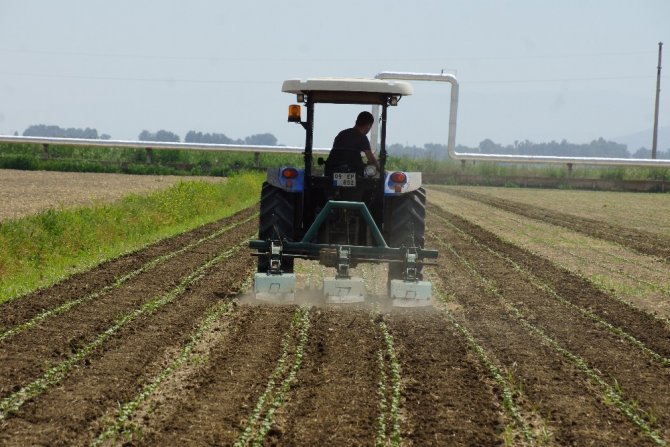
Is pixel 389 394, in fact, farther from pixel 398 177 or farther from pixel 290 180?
pixel 290 180

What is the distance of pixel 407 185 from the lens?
9477 millimetres

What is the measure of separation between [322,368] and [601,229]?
47.2 feet

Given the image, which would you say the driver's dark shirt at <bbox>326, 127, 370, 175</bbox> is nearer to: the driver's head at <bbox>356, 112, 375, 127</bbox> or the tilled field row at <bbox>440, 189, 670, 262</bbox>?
the driver's head at <bbox>356, 112, 375, 127</bbox>

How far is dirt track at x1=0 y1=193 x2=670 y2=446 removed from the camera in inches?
210

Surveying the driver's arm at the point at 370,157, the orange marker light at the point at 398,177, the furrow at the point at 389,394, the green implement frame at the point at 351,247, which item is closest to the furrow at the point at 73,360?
the green implement frame at the point at 351,247

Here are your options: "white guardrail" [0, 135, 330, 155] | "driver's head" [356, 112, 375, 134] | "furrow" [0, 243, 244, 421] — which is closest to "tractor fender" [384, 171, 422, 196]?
"driver's head" [356, 112, 375, 134]

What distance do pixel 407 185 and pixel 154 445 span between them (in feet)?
16.5

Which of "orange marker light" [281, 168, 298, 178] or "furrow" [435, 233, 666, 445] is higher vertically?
"orange marker light" [281, 168, 298, 178]

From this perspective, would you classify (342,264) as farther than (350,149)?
No

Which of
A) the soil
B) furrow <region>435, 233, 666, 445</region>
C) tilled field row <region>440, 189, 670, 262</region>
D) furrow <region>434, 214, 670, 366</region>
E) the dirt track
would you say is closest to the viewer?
the dirt track

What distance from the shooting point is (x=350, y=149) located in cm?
927

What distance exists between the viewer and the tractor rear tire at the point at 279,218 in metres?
9.55

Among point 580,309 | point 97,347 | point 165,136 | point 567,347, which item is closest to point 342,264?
point 567,347

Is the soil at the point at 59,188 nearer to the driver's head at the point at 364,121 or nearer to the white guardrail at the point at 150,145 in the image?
the white guardrail at the point at 150,145
